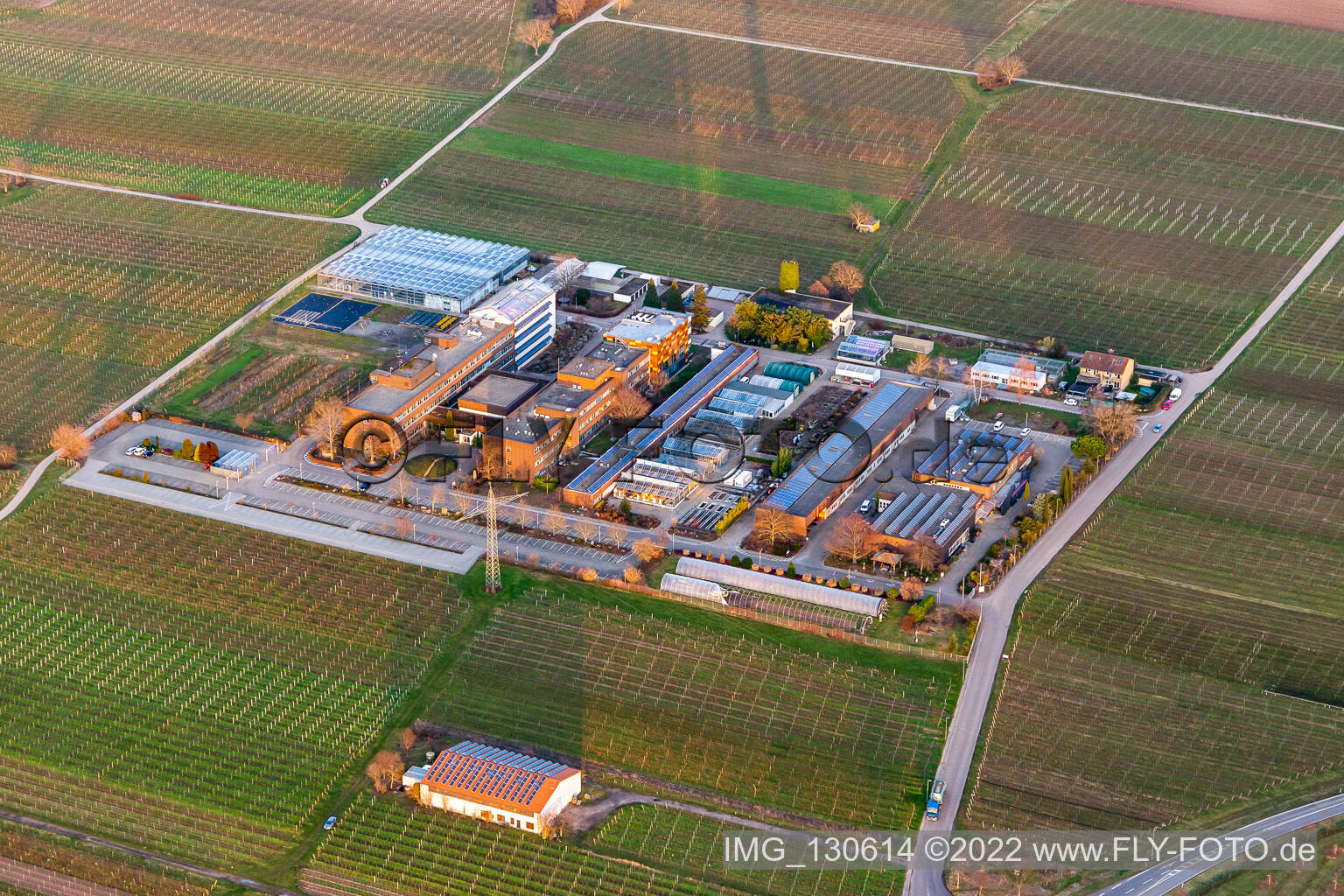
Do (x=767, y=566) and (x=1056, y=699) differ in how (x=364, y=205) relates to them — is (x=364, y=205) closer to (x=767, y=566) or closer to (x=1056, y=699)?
(x=767, y=566)

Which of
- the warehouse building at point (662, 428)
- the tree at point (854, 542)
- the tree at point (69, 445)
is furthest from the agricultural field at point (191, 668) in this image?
the tree at point (854, 542)

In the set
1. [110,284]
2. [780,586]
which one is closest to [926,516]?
[780,586]

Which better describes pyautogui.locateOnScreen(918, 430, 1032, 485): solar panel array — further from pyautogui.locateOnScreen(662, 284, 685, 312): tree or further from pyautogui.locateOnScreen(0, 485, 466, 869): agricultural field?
pyautogui.locateOnScreen(0, 485, 466, 869): agricultural field

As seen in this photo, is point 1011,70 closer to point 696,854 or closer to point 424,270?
point 424,270

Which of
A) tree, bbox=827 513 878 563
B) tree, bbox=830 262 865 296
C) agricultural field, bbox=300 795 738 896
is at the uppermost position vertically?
tree, bbox=830 262 865 296

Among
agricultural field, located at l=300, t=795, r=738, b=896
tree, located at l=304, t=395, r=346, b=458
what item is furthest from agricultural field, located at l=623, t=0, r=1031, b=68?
agricultural field, located at l=300, t=795, r=738, b=896

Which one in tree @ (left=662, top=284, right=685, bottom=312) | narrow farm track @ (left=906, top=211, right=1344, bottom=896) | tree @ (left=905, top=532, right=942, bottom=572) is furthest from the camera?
tree @ (left=662, top=284, right=685, bottom=312)

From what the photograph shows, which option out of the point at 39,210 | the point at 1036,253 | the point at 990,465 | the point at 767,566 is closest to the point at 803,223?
the point at 1036,253

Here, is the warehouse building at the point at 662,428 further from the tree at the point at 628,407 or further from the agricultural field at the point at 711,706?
the agricultural field at the point at 711,706
